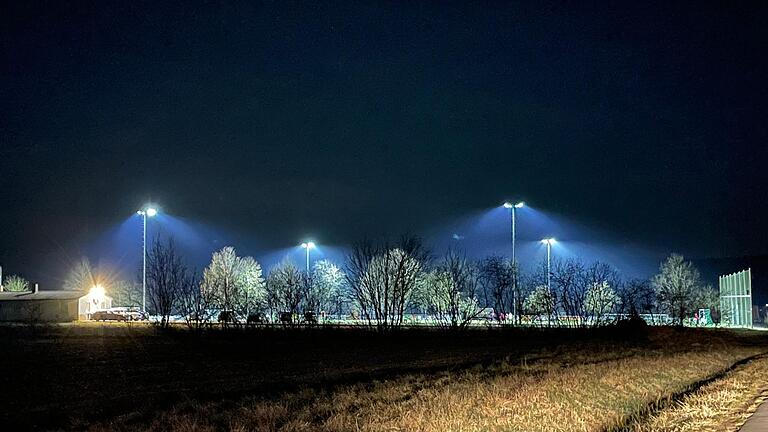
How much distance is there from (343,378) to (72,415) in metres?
7.94

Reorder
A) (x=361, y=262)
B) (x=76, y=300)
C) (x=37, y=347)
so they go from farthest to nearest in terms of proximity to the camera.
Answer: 1. (x=76, y=300)
2. (x=361, y=262)
3. (x=37, y=347)

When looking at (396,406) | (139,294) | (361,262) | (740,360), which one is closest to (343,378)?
(396,406)

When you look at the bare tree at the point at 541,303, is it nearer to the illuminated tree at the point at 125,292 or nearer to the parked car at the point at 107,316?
the parked car at the point at 107,316

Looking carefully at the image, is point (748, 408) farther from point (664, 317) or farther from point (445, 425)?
point (664, 317)

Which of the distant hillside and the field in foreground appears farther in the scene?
the distant hillside

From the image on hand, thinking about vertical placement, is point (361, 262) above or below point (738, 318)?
above

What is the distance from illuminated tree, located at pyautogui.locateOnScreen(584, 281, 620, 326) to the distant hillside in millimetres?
43538

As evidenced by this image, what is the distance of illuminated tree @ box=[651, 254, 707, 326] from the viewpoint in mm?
72625

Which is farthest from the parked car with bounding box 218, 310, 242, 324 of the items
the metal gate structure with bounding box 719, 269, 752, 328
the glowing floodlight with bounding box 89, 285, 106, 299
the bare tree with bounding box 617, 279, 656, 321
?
the glowing floodlight with bounding box 89, 285, 106, 299

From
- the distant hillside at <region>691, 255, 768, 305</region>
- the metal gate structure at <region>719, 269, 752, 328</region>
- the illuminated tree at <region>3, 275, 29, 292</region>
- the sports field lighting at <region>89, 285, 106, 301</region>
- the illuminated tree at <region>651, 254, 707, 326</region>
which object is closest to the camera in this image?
the metal gate structure at <region>719, 269, 752, 328</region>

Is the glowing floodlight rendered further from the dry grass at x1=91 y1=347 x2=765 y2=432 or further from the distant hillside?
the dry grass at x1=91 y1=347 x2=765 y2=432

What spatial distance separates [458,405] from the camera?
1420cm

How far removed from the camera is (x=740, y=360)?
28.2m

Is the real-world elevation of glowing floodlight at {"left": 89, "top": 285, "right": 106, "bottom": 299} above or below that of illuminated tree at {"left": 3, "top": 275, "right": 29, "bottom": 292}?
below
